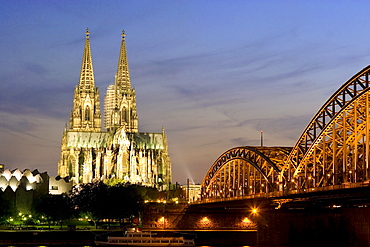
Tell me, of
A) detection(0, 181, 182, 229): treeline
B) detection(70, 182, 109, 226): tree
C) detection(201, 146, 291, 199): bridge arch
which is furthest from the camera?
detection(0, 181, 182, 229): treeline

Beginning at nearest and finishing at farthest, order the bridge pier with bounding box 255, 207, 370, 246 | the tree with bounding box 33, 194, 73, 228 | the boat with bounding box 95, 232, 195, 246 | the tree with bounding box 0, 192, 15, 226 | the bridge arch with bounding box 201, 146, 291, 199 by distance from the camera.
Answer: the bridge pier with bounding box 255, 207, 370, 246
the bridge arch with bounding box 201, 146, 291, 199
the boat with bounding box 95, 232, 195, 246
the tree with bounding box 0, 192, 15, 226
the tree with bounding box 33, 194, 73, 228

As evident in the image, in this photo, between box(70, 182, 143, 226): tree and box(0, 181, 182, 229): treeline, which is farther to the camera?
box(0, 181, 182, 229): treeline

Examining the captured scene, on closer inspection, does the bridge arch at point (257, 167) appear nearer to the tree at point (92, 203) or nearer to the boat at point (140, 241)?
the boat at point (140, 241)

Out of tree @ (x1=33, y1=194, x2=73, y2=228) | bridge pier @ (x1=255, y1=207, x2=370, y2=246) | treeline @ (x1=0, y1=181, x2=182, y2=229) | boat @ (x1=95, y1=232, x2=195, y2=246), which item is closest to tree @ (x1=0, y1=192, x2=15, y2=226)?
treeline @ (x1=0, y1=181, x2=182, y2=229)

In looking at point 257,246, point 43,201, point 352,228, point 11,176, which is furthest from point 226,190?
point 11,176

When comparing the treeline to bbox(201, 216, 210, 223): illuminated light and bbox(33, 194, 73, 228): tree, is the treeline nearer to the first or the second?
bbox(33, 194, 73, 228): tree

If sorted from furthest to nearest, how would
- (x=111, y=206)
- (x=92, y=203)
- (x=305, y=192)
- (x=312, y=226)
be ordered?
A: (x=92, y=203) < (x=111, y=206) < (x=312, y=226) < (x=305, y=192)

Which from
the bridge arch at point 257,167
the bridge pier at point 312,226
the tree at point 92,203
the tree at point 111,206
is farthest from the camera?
the tree at point 111,206

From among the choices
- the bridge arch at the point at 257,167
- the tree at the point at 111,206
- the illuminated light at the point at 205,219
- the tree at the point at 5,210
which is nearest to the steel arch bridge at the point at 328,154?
the bridge arch at the point at 257,167

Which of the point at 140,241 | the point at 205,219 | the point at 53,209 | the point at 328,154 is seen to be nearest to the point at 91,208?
the point at 53,209

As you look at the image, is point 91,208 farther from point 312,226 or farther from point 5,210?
point 312,226

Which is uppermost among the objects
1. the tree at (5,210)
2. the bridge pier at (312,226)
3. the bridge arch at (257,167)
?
the bridge arch at (257,167)

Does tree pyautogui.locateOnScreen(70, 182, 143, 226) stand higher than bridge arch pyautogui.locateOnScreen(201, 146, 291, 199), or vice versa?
bridge arch pyautogui.locateOnScreen(201, 146, 291, 199)

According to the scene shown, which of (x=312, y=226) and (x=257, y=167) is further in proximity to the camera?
(x=257, y=167)
